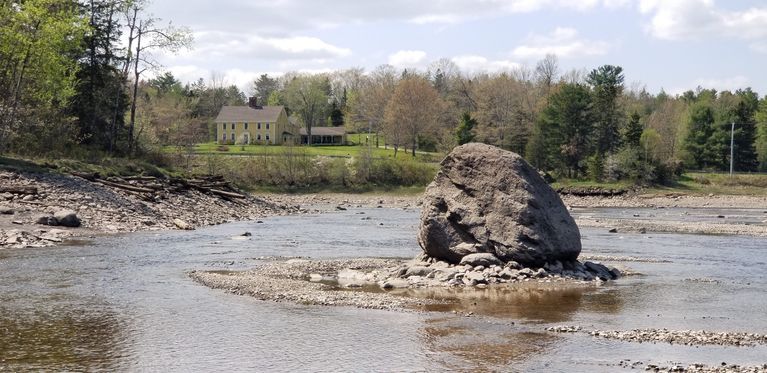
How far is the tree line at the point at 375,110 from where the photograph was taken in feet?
188

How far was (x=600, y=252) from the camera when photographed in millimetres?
37406

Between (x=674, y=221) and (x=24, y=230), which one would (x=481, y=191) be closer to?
(x=24, y=230)

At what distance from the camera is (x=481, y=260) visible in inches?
1067

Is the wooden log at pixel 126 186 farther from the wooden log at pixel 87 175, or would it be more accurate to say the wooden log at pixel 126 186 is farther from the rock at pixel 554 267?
the rock at pixel 554 267

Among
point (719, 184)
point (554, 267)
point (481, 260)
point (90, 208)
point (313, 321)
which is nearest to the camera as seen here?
point (313, 321)

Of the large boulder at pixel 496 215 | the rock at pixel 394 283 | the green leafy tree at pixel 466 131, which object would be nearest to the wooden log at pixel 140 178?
the large boulder at pixel 496 215

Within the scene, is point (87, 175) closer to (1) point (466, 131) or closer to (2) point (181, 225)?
(2) point (181, 225)

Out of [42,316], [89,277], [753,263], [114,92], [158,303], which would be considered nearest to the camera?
[42,316]

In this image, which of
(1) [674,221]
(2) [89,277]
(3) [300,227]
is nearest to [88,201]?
(3) [300,227]

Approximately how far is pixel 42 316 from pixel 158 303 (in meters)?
3.19

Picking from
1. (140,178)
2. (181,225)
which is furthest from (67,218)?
(140,178)

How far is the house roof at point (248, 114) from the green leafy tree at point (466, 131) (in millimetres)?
50471

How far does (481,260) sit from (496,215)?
1.75 meters

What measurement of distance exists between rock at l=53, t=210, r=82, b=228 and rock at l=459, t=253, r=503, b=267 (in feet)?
73.1
